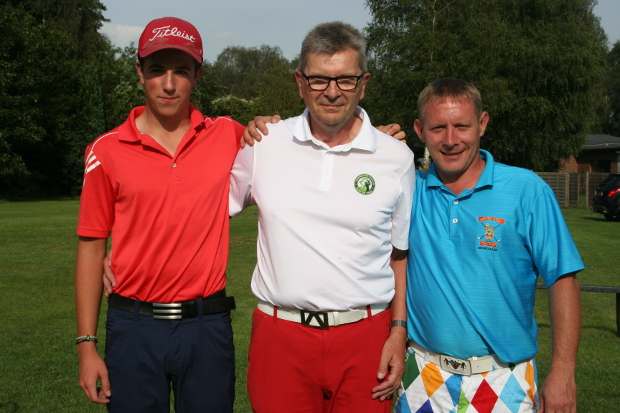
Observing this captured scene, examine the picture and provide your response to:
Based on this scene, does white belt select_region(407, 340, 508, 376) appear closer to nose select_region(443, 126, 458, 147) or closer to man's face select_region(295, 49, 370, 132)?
nose select_region(443, 126, 458, 147)

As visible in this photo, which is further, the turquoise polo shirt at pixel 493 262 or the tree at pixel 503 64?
the tree at pixel 503 64

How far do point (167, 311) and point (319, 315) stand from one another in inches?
31.8

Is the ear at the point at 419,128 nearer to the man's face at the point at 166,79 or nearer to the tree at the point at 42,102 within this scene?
the man's face at the point at 166,79

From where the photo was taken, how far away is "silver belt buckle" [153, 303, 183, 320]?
127 inches

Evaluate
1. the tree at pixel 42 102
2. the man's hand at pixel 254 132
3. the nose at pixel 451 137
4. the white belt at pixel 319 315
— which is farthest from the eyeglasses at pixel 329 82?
the tree at pixel 42 102

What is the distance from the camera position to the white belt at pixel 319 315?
320cm

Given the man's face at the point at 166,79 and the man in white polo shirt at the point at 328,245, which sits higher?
the man's face at the point at 166,79

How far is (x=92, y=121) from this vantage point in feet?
155

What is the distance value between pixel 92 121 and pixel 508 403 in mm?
47982

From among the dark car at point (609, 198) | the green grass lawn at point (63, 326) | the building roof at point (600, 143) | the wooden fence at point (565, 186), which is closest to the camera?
the green grass lawn at point (63, 326)

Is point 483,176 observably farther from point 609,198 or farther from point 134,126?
point 609,198

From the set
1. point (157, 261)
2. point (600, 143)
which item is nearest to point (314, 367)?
point (157, 261)

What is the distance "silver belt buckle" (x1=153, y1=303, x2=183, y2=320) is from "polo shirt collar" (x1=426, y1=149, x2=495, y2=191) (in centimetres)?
156

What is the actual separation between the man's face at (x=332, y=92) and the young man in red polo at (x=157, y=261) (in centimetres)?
65
